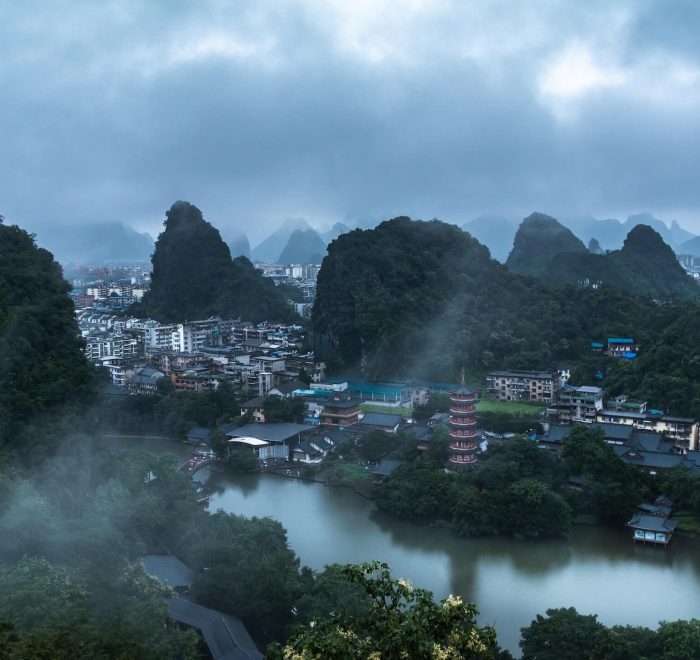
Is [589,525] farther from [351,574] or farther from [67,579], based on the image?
[351,574]

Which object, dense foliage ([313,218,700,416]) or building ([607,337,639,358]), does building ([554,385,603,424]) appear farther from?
building ([607,337,639,358])

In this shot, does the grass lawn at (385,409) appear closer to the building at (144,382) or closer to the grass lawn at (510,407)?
the grass lawn at (510,407)

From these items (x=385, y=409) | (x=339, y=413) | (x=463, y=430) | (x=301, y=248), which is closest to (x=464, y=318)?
(x=385, y=409)

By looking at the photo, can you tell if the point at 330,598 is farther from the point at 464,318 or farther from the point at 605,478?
the point at 464,318

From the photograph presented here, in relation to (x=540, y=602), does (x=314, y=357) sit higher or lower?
higher

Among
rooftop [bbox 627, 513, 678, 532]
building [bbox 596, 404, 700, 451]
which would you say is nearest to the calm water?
rooftop [bbox 627, 513, 678, 532]

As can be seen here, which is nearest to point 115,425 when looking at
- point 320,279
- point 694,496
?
point 320,279
